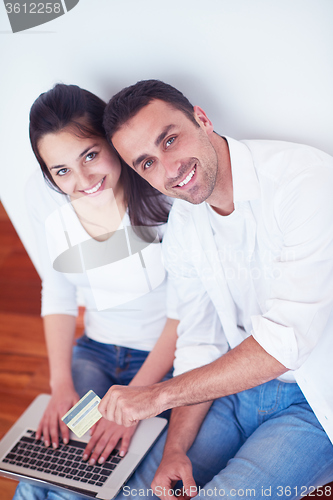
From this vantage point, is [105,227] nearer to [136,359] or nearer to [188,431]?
[136,359]

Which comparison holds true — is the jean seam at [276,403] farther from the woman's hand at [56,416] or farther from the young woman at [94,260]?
the woman's hand at [56,416]

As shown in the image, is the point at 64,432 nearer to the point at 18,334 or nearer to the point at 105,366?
the point at 105,366

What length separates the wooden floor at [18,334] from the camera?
5.60ft

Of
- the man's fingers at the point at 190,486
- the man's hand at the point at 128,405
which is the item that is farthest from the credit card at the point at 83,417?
the man's fingers at the point at 190,486

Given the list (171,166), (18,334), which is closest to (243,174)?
(171,166)

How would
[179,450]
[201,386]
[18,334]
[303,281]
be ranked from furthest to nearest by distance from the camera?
[18,334], [179,450], [201,386], [303,281]

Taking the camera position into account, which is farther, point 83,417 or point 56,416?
point 56,416

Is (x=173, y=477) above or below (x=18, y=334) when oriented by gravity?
above

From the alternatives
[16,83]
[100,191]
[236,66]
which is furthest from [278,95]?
[16,83]

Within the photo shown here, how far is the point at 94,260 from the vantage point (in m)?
1.20

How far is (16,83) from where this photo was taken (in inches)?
41.1

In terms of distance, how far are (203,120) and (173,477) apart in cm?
85

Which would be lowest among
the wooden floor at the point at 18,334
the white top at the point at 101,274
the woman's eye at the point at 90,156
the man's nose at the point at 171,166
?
the wooden floor at the point at 18,334

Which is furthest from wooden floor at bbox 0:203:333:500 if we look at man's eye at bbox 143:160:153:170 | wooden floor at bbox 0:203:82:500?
man's eye at bbox 143:160:153:170
